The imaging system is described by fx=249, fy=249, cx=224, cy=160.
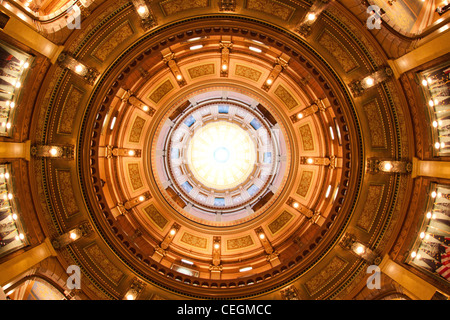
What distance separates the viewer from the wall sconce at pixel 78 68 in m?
13.8

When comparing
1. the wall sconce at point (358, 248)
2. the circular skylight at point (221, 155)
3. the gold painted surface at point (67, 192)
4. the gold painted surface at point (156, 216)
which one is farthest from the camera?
the circular skylight at point (221, 155)

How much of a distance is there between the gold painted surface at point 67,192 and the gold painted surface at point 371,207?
18.4 m

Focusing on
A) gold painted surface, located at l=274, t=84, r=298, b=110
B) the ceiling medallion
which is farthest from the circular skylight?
gold painted surface, located at l=274, t=84, r=298, b=110

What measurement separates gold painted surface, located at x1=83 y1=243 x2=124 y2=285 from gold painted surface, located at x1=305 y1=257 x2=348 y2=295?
1257 cm

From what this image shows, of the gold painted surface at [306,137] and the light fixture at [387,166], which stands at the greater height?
the gold painted surface at [306,137]

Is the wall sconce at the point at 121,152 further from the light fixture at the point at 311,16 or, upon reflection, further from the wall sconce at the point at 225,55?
the light fixture at the point at 311,16

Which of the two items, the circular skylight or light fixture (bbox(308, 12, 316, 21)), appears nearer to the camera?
light fixture (bbox(308, 12, 316, 21))

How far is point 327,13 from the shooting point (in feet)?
46.0

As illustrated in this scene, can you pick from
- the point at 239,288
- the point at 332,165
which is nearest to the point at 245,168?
the point at 332,165

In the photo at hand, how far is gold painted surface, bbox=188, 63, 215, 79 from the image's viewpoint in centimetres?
2005

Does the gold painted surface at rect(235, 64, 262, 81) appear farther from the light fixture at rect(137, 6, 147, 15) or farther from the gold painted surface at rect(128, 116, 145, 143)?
the gold painted surface at rect(128, 116, 145, 143)

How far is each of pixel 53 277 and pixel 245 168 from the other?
20.7 m

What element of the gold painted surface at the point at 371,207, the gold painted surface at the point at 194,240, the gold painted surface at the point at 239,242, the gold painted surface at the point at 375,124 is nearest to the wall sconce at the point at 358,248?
the gold painted surface at the point at 371,207

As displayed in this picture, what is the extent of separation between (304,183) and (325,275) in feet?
24.2
